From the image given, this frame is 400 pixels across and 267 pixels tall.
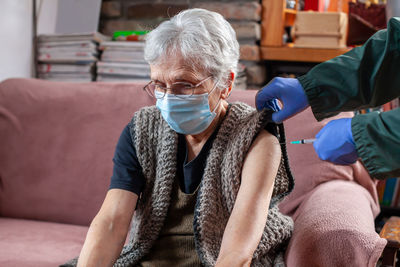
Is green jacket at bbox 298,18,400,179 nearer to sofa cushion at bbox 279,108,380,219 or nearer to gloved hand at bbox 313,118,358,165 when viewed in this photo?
gloved hand at bbox 313,118,358,165

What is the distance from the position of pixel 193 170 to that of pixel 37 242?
0.76 m

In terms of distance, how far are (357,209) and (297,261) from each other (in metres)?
0.28

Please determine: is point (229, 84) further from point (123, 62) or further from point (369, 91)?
point (123, 62)

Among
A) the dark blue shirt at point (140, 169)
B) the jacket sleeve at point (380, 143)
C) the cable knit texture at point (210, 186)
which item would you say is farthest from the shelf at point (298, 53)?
the jacket sleeve at point (380, 143)

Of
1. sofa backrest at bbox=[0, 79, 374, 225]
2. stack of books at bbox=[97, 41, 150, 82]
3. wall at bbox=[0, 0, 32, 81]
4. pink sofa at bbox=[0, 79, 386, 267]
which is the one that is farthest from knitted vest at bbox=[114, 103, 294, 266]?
wall at bbox=[0, 0, 32, 81]

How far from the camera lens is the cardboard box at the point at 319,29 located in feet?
8.96

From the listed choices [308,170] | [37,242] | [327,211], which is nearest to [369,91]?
[327,211]

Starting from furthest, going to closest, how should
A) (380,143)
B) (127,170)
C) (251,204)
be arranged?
(127,170), (251,204), (380,143)

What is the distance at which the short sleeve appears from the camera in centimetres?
152

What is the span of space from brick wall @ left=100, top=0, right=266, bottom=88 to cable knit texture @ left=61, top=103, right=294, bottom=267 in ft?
4.10

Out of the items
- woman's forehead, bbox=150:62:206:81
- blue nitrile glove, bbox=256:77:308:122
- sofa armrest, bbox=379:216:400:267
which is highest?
woman's forehead, bbox=150:62:206:81

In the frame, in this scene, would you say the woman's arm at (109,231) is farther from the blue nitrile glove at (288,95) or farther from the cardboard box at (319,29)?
the cardboard box at (319,29)

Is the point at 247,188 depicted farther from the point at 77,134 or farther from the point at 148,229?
the point at 77,134

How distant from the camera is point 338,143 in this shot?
1147mm
